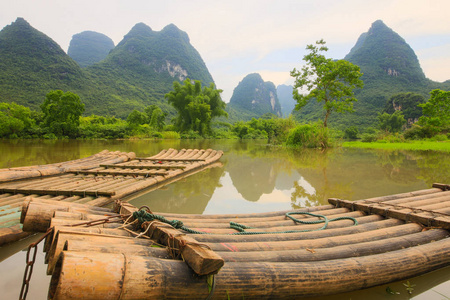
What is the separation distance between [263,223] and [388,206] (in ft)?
4.85

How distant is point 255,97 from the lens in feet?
379

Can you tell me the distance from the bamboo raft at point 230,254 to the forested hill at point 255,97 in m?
103

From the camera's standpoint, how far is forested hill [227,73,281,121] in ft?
361

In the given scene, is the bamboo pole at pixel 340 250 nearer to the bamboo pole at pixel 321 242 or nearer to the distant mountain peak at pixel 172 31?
the bamboo pole at pixel 321 242

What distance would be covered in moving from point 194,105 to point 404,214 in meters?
30.7

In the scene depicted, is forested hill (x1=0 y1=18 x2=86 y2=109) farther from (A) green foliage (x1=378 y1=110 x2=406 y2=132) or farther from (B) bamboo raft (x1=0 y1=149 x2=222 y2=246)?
(A) green foliage (x1=378 y1=110 x2=406 y2=132)

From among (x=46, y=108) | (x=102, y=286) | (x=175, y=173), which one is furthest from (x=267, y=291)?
(x=46, y=108)

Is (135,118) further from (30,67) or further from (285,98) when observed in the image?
(285,98)

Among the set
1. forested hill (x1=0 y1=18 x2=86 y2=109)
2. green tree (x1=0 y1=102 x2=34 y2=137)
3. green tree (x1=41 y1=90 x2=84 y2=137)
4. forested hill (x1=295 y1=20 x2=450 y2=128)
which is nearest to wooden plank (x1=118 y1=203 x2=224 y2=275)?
green tree (x1=0 y1=102 x2=34 y2=137)

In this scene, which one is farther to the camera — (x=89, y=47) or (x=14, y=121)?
(x=89, y=47)

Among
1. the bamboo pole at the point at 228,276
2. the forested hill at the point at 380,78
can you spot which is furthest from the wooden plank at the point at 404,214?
the forested hill at the point at 380,78

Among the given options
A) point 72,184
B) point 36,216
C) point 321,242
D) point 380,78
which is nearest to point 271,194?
point 321,242

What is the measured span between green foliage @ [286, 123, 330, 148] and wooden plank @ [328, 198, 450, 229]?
1339 centimetres

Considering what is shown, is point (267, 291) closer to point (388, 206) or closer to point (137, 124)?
point (388, 206)
